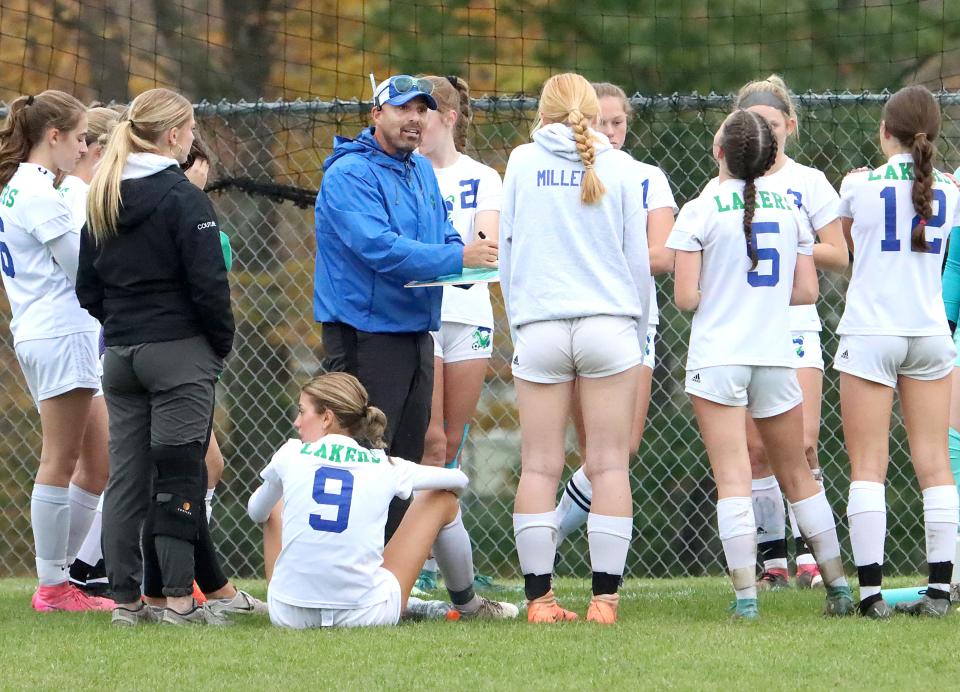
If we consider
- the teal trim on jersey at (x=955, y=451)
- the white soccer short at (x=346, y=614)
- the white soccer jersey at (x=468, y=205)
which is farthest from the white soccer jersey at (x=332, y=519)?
the teal trim on jersey at (x=955, y=451)

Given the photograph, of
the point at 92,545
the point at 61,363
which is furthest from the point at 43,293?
the point at 92,545

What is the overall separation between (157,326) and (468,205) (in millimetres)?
1797

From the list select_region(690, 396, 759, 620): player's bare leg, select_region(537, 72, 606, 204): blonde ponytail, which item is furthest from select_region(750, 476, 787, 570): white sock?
select_region(537, 72, 606, 204): blonde ponytail

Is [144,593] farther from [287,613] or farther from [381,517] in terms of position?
[381,517]

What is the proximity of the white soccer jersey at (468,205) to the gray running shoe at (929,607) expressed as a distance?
216 cm

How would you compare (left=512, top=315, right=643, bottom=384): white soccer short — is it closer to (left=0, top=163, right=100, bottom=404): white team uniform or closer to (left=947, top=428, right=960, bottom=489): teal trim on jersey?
(left=947, top=428, right=960, bottom=489): teal trim on jersey

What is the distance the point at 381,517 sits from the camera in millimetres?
4766

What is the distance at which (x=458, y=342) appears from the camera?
6.19 metres

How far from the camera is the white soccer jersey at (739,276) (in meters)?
4.89

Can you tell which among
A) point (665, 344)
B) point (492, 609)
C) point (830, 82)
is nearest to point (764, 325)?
point (492, 609)

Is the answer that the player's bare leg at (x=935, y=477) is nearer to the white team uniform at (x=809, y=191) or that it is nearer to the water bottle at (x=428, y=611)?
the white team uniform at (x=809, y=191)

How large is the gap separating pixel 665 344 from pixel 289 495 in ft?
13.0

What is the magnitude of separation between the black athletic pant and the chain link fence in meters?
2.39

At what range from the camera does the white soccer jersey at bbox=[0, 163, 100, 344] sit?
5.54 metres
